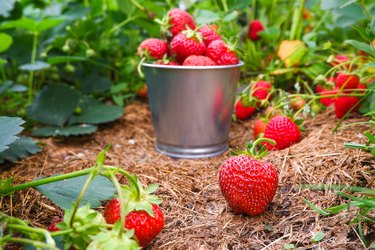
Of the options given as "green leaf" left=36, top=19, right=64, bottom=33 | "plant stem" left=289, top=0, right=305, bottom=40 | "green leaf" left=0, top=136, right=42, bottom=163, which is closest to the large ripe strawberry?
"green leaf" left=0, top=136, right=42, bottom=163

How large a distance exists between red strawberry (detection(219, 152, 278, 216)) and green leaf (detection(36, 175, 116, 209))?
0.89 ft

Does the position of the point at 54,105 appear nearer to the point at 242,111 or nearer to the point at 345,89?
the point at 242,111

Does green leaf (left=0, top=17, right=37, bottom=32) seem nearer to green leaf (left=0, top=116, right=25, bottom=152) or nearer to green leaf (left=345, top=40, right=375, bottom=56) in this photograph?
green leaf (left=0, top=116, right=25, bottom=152)

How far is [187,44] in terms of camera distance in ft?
4.75

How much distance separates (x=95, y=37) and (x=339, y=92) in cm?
A: 116

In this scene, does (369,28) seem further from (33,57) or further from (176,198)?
(33,57)

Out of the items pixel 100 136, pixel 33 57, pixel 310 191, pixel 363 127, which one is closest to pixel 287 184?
pixel 310 191

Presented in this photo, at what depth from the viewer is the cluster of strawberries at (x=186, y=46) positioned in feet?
4.75

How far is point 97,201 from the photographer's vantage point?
938 millimetres

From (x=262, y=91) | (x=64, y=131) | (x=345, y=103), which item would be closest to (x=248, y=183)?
(x=345, y=103)

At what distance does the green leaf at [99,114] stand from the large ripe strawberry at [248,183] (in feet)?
2.84

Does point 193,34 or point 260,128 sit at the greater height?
point 193,34

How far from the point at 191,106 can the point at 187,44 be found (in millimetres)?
212

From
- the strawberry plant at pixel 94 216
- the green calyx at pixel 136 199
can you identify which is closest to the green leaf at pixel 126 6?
the strawberry plant at pixel 94 216
